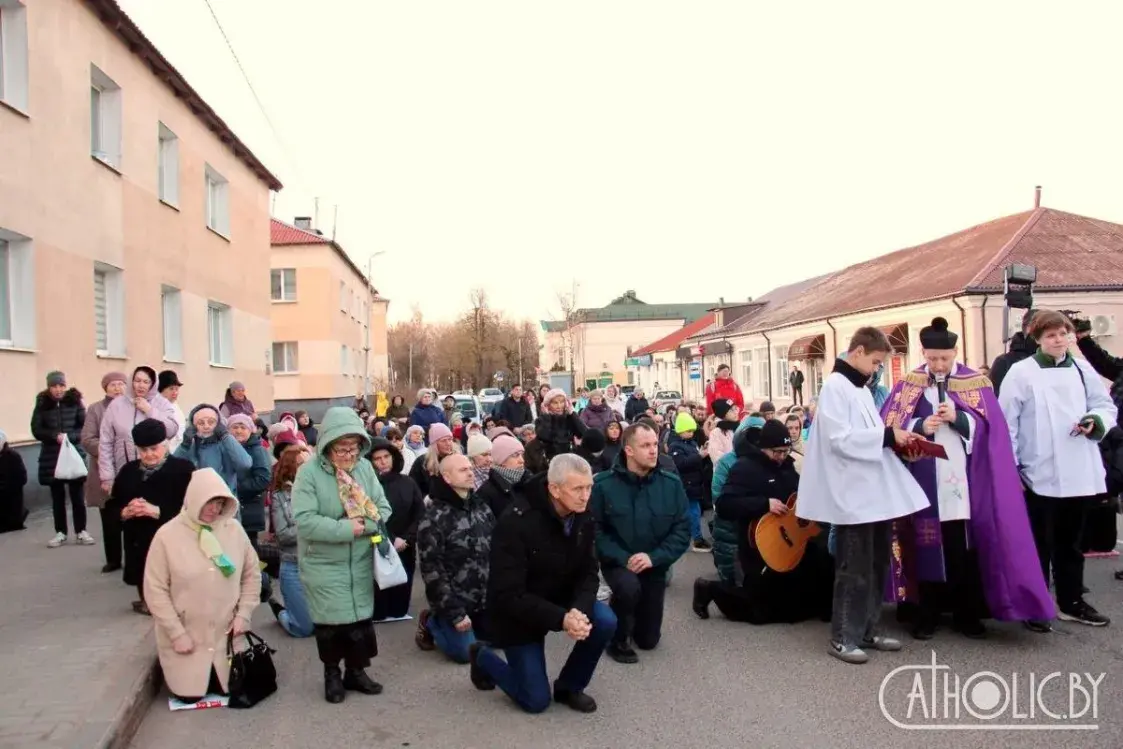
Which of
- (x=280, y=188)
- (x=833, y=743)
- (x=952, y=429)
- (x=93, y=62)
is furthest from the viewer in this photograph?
(x=280, y=188)

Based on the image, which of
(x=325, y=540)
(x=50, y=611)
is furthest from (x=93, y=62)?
(x=325, y=540)

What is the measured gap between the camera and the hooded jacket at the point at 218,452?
8.68 metres

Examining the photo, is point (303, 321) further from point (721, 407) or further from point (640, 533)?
point (640, 533)

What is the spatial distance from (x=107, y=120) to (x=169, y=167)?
3.43m

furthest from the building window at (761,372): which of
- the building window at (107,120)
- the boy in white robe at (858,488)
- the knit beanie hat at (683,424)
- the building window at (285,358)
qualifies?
the boy in white robe at (858,488)

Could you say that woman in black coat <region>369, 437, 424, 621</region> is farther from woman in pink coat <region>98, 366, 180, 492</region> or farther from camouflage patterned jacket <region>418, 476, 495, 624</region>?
woman in pink coat <region>98, 366, 180, 492</region>

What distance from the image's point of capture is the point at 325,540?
5.89 m

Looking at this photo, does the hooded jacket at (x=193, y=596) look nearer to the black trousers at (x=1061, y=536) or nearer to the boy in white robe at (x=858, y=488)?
the boy in white robe at (x=858, y=488)

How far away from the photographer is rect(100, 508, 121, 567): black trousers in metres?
8.99

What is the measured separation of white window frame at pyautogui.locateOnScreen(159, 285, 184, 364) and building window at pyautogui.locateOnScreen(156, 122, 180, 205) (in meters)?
1.96

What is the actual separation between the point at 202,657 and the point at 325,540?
0.98 metres

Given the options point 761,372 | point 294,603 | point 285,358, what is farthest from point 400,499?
point 761,372

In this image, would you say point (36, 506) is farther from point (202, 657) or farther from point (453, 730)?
point (453, 730)

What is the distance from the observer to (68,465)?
1074 centimetres
